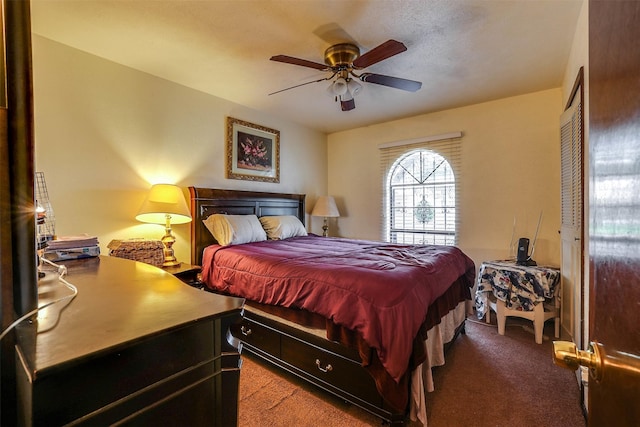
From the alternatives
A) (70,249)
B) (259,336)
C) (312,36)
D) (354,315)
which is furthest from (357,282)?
(312,36)

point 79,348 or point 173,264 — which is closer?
point 79,348

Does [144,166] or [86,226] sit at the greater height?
[144,166]

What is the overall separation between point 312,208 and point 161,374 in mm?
4152

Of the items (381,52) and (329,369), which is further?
(381,52)

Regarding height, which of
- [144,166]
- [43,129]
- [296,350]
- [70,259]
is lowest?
[296,350]

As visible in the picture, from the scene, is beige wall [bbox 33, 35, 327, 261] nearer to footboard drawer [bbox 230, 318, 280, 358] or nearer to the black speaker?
footboard drawer [bbox 230, 318, 280, 358]

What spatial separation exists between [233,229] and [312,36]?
1.93 meters

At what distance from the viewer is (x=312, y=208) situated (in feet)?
15.7

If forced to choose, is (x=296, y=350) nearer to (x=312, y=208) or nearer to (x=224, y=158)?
(x=224, y=158)

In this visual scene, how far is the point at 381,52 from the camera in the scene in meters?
1.99

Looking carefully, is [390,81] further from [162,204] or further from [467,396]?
[467,396]

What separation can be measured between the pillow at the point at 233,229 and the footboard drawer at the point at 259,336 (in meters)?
0.91

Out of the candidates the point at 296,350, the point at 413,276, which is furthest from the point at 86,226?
the point at 413,276

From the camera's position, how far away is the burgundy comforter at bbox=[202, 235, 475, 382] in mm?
1508
